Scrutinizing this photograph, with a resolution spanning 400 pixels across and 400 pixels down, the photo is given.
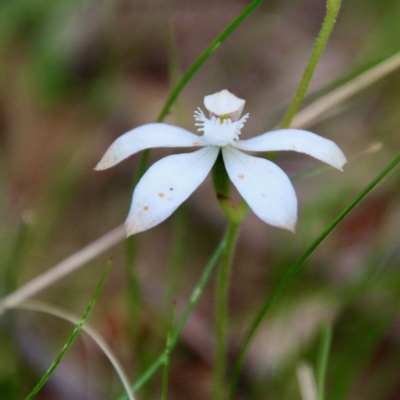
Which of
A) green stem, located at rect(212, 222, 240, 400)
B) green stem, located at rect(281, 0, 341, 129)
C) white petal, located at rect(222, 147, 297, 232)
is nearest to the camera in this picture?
white petal, located at rect(222, 147, 297, 232)

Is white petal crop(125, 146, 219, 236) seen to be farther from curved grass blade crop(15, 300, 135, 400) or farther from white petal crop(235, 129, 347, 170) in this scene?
curved grass blade crop(15, 300, 135, 400)

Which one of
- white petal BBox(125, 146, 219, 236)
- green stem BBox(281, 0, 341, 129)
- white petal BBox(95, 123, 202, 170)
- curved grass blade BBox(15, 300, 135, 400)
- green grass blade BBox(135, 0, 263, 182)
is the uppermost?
green grass blade BBox(135, 0, 263, 182)

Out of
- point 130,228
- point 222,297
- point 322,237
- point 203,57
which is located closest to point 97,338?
point 222,297

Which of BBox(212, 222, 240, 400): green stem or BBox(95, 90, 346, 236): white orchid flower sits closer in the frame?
BBox(95, 90, 346, 236): white orchid flower

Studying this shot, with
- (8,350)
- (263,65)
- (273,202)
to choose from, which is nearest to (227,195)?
(273,202)

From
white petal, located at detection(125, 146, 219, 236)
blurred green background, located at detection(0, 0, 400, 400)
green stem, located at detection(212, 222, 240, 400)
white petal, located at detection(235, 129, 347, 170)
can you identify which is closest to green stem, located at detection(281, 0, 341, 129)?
white petal, located at detection(235, 129, 347, 170)

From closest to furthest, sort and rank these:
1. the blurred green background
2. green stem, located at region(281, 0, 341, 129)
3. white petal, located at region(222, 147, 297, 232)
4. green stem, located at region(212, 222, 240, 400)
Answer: white petal, located at region(222, 147, 297, 232) → green stem, located at region(281, 0, 341, 129) → green stem, located at region(212, 222, 240, 400) → the blurred green background

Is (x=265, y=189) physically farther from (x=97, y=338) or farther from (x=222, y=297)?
(x=97, y=338)

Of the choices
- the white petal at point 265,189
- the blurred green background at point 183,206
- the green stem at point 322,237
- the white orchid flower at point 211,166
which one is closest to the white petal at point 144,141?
the white orchid flower at point 211,166

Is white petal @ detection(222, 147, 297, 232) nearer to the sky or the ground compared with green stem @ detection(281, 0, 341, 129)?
nearer to the ground
